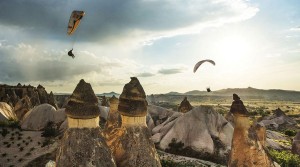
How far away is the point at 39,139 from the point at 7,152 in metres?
3.36

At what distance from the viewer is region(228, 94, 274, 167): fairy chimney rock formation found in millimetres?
12227

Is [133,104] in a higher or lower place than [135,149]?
higher

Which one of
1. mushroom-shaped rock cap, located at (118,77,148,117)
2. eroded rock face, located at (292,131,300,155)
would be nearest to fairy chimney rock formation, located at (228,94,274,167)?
mushroom-shaped rock cap, located at (118,77,148,117)

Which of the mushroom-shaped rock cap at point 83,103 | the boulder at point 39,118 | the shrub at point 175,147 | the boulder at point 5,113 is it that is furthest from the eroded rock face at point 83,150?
the boulder at point 5,113

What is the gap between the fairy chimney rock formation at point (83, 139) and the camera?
7.05 meters

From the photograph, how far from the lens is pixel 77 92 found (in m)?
7.95

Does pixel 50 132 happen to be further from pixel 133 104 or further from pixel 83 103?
pixel 83 103

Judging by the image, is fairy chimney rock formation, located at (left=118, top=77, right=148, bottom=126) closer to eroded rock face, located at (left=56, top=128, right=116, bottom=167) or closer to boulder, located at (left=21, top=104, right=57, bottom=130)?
eroded rock face, located at (left=56, top=128, right=116, bottom=167)

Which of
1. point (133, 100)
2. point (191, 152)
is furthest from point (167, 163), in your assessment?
point (133, 100)

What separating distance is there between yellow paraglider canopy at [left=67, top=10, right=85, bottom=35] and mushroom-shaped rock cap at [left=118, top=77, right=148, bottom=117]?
3.15 meters

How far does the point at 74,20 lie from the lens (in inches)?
441

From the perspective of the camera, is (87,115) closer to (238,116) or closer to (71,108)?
(71,108)

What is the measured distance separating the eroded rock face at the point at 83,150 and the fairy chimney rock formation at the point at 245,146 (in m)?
6.77

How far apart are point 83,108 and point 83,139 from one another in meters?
0.79
